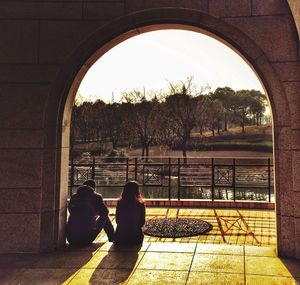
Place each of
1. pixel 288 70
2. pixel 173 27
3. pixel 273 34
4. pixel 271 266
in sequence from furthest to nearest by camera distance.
Result: pixel 173 27 < pixel 273 34 < pixel 288 70 < pixel 271 266

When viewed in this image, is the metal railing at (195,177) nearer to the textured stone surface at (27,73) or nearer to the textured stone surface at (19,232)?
the textured stone surface at (19,232)

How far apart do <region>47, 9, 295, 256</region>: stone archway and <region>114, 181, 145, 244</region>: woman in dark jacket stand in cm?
94

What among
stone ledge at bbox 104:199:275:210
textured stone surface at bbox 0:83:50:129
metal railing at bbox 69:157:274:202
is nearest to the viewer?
textured stone surface at bbox 0:83:50:129

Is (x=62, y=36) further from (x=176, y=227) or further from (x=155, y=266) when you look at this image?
(x=176, y=227)

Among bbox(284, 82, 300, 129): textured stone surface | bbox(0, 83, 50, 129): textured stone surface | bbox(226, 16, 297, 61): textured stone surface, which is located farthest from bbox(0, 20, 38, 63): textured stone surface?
bbox(284, 82, 300, 129): textured stone surface

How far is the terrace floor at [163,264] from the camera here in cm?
343

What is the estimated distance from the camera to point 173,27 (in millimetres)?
4734

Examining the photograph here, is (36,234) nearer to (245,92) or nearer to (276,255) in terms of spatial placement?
(276,255)

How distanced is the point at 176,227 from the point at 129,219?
1.58 meters

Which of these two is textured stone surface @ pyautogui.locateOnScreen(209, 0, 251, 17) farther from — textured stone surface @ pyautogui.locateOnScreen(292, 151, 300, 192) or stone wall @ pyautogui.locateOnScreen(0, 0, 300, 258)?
textured stone surface @ pyautogui.locateOnScreen(292, 151, 300, 192)

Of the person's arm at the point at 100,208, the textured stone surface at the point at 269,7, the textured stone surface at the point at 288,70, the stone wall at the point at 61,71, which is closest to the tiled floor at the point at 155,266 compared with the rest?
the stone wall at the point at 61,71

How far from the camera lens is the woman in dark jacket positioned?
4609 millimetres

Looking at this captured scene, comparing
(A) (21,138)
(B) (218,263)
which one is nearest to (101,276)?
(B) (218,263)

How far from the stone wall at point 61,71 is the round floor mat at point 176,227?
5.81 ft
